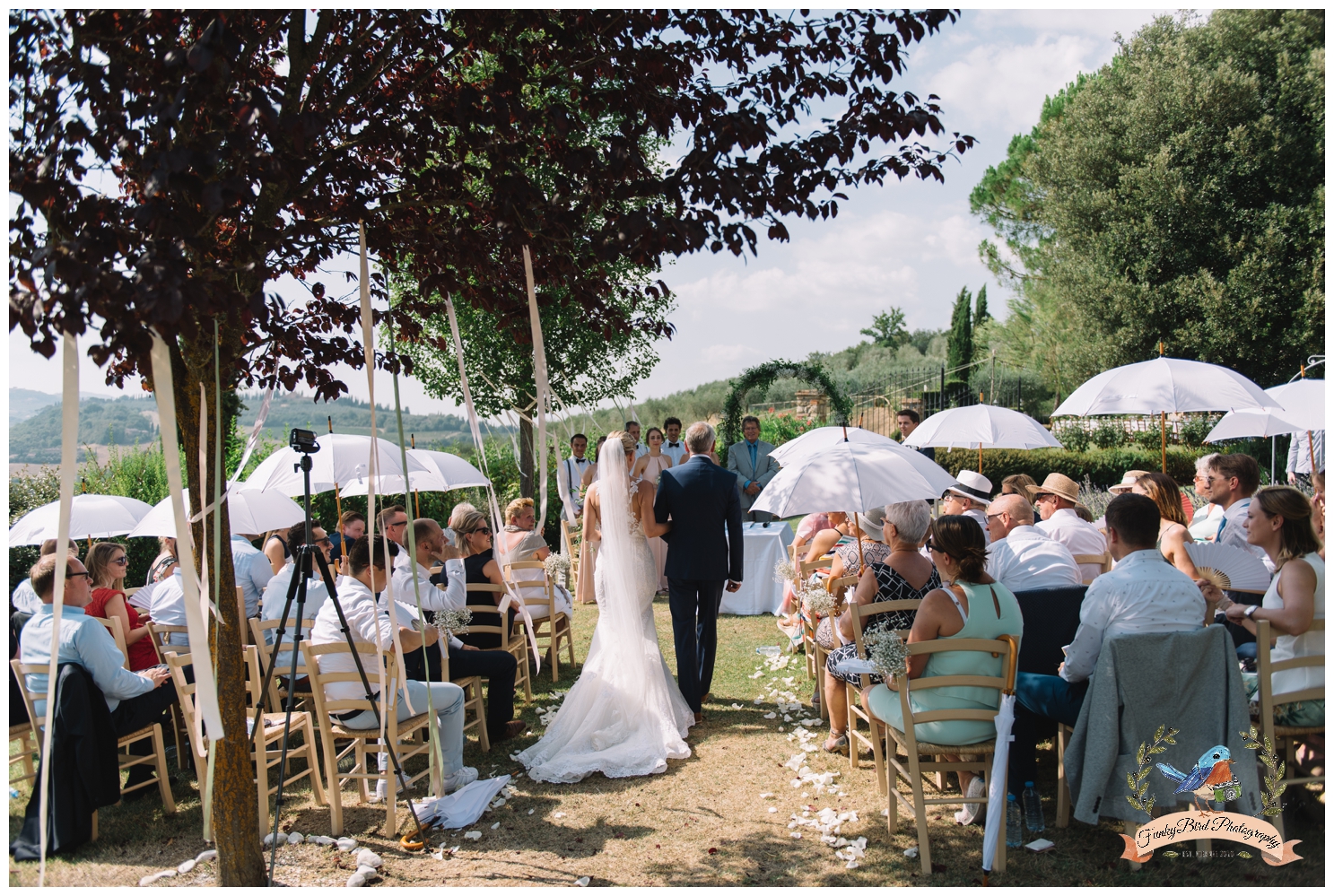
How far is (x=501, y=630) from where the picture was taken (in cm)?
596

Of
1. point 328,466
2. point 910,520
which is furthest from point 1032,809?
point 328,466

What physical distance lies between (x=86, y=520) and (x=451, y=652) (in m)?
3.11

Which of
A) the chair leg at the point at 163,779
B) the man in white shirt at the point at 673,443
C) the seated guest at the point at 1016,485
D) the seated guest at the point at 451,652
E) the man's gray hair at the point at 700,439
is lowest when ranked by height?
the chair leg at the point at 163,779

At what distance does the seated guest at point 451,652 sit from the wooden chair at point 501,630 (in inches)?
7.8

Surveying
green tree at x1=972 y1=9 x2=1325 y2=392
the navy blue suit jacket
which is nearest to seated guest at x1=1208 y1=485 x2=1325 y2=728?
the navy blue suit jacket

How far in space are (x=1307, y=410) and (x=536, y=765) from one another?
597 centimetres

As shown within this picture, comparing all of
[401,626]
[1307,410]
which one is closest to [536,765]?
[401,626]

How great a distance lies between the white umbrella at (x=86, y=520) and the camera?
5.78 m

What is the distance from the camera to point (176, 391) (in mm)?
3270

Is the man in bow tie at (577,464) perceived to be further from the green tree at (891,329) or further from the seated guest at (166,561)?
the green tree at (891,329)

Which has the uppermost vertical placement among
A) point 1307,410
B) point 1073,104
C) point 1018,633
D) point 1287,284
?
point 1073,104

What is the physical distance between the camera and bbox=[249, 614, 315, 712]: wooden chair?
474 centimetres

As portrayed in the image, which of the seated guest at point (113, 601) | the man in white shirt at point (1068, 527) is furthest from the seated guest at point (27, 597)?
the man in white shirt at point (1068, 527)

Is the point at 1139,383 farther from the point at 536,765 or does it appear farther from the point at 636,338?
the point at 636,338
